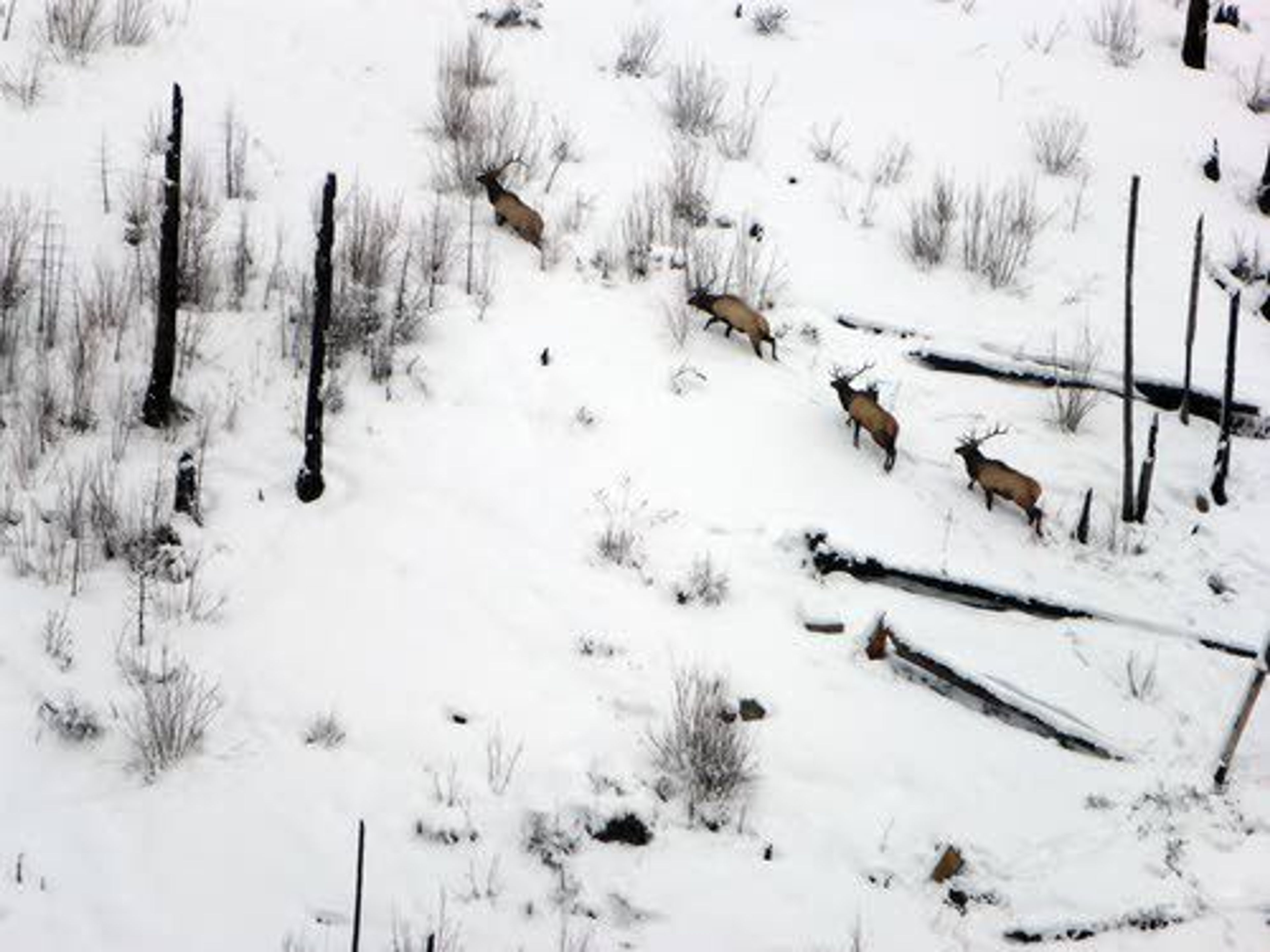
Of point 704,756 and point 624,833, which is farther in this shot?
point 704,756

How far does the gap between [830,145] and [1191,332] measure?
Answer: 3256 millimetres

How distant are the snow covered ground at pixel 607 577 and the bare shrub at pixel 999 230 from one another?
0.19 m

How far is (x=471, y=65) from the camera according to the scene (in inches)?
340

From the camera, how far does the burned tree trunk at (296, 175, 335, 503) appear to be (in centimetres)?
502

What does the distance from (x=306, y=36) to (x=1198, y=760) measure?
7483mm

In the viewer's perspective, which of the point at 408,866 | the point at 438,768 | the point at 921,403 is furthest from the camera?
the point at 921,403

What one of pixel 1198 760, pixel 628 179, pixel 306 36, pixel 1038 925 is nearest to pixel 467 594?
pixel 1038 925

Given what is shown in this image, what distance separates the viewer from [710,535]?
219 inches

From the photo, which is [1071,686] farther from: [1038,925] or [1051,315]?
[1051,315]

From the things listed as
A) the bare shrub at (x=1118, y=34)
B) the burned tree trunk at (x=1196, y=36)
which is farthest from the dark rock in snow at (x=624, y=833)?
the burned tree trunk at (x=1196, y=36)

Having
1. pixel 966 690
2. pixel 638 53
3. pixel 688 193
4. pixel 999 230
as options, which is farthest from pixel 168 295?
pixel 638 53

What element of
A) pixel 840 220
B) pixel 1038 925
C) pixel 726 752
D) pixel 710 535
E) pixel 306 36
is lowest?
pixel 1038 925

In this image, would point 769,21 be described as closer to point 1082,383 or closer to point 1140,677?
point 1082,383

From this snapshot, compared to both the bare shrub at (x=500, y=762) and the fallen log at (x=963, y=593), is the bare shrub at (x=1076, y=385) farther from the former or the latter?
the bare shrub at (x=500, y=762)
